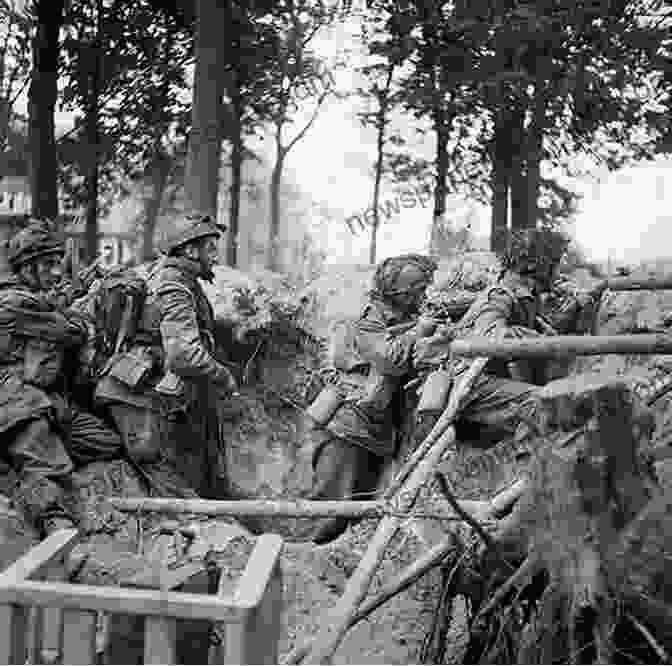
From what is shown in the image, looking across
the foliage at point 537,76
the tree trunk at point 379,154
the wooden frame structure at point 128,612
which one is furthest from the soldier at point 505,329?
the tree trunk at point 379,154

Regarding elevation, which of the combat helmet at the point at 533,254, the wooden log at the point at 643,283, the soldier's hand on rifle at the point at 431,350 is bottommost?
the soldier's hand on rifle at the point at 431,350

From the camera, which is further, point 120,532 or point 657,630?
point 120,532

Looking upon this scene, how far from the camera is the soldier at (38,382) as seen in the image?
6.57 metres

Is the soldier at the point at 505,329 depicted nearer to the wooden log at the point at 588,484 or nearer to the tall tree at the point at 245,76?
the wooden log at the point at 588,484

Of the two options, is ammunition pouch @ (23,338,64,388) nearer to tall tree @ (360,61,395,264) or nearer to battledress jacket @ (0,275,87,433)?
battledress jacket @ (0,275,87,433)

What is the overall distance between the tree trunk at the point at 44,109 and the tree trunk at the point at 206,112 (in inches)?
124

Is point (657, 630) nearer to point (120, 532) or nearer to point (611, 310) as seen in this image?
point (120, 532)

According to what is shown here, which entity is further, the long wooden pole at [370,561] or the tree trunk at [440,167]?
the tree trunk at [440,167]

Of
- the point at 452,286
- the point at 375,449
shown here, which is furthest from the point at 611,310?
the point at 375,449

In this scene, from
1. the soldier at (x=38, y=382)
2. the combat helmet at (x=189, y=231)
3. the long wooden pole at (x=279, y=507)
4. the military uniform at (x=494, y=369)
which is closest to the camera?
the long wooden pole at (x=279, y=507)

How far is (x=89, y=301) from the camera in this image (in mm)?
8531

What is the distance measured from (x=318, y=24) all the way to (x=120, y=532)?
1138cm

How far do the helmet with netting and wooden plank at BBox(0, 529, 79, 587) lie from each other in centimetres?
432

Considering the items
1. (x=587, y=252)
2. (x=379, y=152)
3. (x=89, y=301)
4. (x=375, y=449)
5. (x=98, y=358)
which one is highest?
(x=379, y=152)
